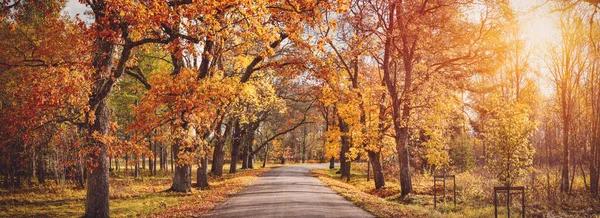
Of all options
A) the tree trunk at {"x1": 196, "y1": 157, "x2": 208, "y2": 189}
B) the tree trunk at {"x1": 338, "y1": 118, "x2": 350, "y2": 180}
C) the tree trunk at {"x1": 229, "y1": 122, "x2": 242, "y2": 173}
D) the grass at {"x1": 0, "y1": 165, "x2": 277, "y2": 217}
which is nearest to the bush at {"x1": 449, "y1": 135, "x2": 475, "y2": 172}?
the tree trunk at {"x1": 338, "y1": 118, "x2": 350, "y2": 180}

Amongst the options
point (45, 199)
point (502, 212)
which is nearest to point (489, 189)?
point (502, 212)

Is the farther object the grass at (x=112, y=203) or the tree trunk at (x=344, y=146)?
the tree trunk at (x=344, y=146)

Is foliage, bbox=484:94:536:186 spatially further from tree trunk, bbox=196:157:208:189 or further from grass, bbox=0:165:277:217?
tree trunk, bbox=196:157:208:189

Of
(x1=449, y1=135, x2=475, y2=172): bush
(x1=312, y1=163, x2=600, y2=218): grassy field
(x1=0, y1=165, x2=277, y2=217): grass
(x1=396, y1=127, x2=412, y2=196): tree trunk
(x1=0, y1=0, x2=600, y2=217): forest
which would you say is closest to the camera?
(x1=0, y1=0, x2=600, y2=217): forest

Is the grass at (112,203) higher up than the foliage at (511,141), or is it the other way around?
Result: the foliage at (511,141)

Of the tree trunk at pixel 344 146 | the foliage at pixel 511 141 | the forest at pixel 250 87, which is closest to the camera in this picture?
the forest at pixel 250 87

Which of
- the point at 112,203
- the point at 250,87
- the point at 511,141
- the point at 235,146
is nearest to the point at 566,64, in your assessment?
the point at 511,141

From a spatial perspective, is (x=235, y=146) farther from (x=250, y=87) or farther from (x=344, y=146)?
(x=250, y=87)

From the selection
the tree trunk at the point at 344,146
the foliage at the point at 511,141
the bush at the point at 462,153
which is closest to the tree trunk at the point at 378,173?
the tree trunk at the point at 344,146

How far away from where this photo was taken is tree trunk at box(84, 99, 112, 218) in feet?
37.1

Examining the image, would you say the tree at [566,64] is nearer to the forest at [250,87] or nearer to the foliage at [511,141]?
the forest at [250,87]

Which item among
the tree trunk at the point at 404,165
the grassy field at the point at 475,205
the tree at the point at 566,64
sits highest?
the tree at the point at 566,64

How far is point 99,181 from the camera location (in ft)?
37.3

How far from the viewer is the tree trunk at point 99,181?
1131 cm
